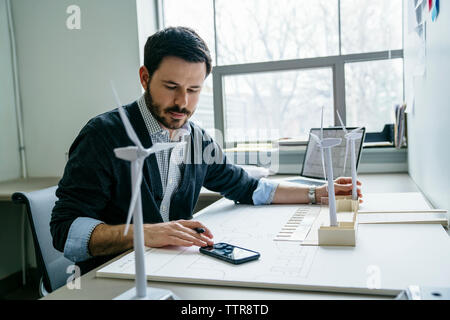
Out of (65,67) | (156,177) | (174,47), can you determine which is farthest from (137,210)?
(65,67)


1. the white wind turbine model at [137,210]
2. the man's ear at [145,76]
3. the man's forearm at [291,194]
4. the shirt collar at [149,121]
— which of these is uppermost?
the man's ear at [145,76]

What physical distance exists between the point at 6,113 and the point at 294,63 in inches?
81.6

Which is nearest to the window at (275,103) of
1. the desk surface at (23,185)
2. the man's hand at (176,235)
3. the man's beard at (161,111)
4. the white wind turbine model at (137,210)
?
the desk surface at (23,185)

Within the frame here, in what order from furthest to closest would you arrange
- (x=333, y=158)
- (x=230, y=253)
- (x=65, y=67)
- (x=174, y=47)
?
(x=65, y=67), (x=333, y=158), (x=174, y=47), (x=230, y=253)

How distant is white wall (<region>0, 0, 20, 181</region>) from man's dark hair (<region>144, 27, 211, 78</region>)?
1995 mm

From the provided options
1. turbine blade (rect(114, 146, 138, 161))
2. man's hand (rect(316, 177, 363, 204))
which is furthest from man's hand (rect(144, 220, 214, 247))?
man's hand (rect(316, 177, 363, 204))

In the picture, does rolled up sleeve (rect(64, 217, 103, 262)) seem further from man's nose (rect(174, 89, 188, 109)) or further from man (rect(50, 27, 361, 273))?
man's nose (rect(174, 89, 188, 109))

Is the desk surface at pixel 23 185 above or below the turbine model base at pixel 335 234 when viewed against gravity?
below

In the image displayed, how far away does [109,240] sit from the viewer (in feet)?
3.57

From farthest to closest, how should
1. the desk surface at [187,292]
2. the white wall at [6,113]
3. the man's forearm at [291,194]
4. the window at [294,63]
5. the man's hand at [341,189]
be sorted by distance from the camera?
the white wall at [6,113] < the window at [294,63] < the man's forearm at [291,194] < the man's hand at [341,189] < the desk surface at [187,292]

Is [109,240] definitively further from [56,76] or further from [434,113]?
[56,76]

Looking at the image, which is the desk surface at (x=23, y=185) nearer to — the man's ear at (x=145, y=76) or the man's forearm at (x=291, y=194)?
the man's ear at (x=145, y=76)

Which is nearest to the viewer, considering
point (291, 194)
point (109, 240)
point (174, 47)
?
point (109, 240)

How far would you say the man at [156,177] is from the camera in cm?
110
